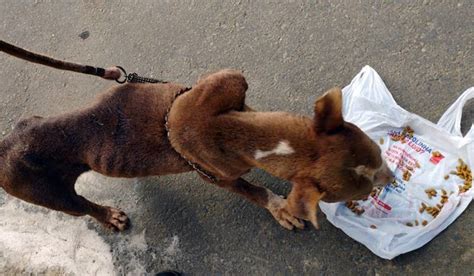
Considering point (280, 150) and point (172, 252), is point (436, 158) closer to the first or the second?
point (280, 150)

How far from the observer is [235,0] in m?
4.69

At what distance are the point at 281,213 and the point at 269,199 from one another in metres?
0.14

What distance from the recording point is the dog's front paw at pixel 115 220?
4.16m

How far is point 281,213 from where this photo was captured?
3686 millimetres

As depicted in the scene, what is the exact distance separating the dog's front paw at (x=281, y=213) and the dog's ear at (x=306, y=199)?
2.68ft

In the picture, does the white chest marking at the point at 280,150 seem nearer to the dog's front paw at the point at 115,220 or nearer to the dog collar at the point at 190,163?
the dog collar at the point at 190,163

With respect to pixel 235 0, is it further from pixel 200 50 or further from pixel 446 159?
pixel 446 159

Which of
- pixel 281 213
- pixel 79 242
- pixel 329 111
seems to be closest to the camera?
pixel 329 111

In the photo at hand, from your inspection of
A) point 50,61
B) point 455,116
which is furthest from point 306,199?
point 50,61

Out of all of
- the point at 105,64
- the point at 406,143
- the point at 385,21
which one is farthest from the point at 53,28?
the point at 406,143

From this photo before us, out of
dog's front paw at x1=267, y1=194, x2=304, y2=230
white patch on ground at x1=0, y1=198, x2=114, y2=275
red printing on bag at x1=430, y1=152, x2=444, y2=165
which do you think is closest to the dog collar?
dog's front paw at x1=267, y1=194, x2=304, y2=230

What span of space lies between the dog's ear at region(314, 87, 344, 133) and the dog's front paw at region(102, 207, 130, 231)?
87.4 inches

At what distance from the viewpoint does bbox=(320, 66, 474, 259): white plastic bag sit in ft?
11.1

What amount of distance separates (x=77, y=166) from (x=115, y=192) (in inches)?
38.2
